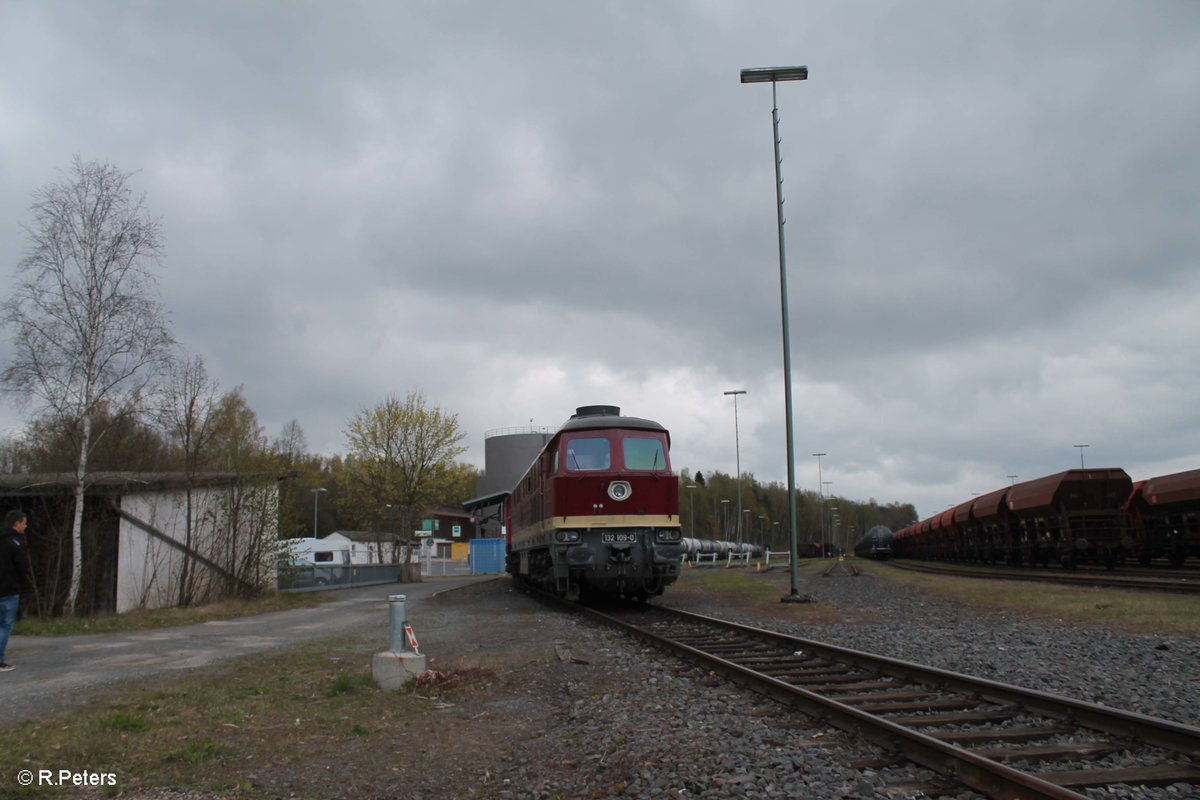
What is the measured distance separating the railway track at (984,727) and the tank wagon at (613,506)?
596cm

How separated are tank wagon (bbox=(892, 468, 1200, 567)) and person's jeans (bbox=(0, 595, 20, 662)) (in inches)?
1032

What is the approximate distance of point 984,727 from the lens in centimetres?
595

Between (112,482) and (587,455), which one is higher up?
(587,455)

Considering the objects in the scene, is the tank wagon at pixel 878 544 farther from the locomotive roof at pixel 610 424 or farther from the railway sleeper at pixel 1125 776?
the railway sleeper at pixel 1125 776

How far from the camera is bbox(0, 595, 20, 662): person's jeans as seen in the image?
962 centimetres

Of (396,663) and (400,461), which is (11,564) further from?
(400,461)

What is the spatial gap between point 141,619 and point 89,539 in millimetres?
2513

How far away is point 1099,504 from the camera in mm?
26016

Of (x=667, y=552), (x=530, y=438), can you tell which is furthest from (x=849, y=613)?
(x=530, y=438)

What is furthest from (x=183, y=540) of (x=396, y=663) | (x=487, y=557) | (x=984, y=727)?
(x=487, y=557)

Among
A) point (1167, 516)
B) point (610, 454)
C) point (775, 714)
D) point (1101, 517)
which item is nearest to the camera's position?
point (775, 714)

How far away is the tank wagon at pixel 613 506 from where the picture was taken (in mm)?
14836

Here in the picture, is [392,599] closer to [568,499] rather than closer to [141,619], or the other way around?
[568,499]

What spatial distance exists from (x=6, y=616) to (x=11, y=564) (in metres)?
0.62
